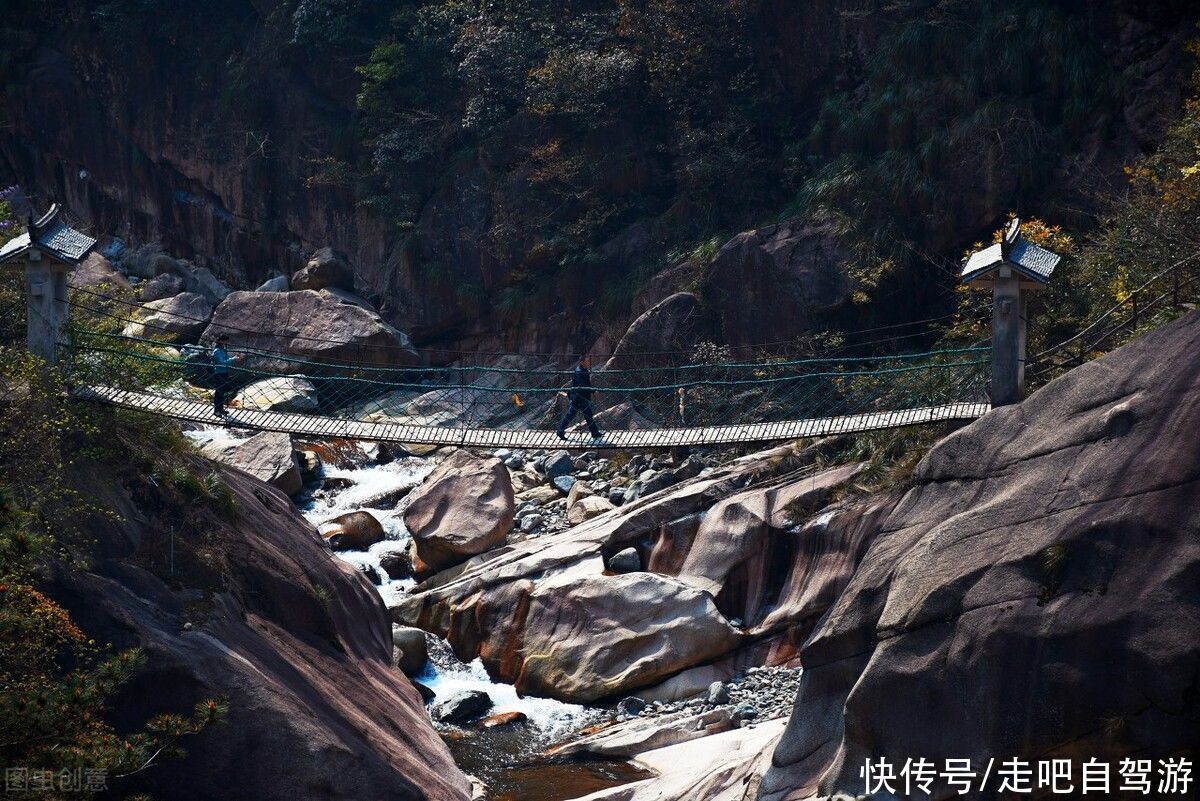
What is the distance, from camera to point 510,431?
37.4 feet

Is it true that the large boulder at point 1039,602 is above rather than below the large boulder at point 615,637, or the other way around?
above

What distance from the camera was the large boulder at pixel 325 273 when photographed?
22.7m

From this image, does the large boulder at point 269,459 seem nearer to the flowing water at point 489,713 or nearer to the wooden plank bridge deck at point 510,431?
the flowing water at point 489,713

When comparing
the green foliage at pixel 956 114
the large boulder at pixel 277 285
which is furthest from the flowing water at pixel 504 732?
the large boulder at pixel 277 285

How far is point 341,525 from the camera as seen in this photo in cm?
1474

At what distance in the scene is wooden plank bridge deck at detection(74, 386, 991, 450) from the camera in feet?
32.6

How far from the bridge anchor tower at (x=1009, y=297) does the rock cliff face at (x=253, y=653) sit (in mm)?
4856

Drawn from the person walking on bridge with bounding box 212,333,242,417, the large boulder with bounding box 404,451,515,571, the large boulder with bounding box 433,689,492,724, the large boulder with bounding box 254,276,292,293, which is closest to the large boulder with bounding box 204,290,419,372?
the large boulder with bounding box 254,276,292,293

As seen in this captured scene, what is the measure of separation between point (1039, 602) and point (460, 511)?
8.02m

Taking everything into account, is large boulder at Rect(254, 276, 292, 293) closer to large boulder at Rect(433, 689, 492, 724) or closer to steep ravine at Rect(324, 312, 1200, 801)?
large boulder at Rect(433, 689, 492, 724)

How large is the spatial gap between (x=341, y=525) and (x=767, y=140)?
29.9 ft

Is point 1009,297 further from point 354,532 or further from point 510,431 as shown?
point 354,532

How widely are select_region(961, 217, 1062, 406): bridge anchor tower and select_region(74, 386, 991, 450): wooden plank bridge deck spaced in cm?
61

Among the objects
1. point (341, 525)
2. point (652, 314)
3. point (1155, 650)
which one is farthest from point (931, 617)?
point (652, 314)
